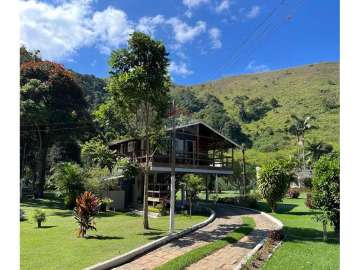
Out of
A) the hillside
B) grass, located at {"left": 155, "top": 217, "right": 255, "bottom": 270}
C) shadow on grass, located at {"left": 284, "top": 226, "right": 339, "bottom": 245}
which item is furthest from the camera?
the hillside

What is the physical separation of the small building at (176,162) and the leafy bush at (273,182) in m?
4.32

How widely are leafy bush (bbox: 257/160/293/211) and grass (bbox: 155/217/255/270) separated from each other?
9085mm

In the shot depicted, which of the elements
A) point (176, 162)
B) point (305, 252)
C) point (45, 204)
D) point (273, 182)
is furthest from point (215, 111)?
point (305, 252)

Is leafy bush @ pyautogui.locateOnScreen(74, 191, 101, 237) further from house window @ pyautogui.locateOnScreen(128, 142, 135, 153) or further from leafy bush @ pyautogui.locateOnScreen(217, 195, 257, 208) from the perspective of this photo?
leafy bush @ pyautogui.locateOnScreen(217, 195, 257, 208)

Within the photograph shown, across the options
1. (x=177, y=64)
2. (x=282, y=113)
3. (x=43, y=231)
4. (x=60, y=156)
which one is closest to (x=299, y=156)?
(x=282, y=113)

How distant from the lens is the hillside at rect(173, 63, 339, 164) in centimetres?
8131

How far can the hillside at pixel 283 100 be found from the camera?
81.3 m

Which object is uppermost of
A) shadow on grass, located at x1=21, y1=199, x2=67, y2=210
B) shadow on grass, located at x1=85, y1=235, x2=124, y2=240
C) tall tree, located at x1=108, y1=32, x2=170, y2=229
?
tall tree, located at x1=108, y1=32, x2=170, y2=229

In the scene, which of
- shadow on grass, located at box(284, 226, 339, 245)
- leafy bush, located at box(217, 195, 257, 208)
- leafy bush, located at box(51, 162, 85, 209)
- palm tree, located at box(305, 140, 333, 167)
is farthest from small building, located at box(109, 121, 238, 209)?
palm tree, located at box(305, 140, 333, 167)

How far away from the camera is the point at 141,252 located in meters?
12.0

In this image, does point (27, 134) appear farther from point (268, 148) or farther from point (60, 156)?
point (268, 148)

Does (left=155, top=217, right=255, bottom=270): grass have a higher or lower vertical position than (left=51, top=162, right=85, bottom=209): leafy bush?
lower

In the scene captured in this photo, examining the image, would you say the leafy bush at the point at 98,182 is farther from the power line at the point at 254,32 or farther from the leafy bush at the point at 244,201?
the power line at the point at 254,32

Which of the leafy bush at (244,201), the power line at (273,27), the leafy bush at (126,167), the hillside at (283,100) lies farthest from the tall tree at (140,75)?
the hillside at (283,100)
